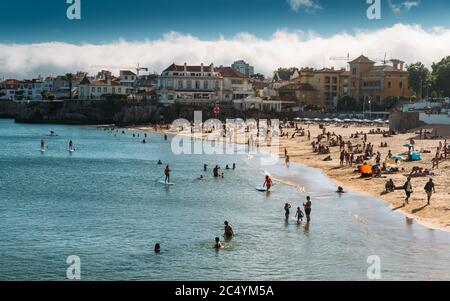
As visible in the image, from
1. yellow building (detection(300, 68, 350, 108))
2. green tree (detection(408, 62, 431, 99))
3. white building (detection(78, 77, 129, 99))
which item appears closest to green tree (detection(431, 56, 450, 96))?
green tree (detection(408, 62, 431, 99))

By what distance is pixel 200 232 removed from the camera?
94.1 feet

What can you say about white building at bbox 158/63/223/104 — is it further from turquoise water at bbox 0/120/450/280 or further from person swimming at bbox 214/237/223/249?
person swimming at bbox 214/237/223/249

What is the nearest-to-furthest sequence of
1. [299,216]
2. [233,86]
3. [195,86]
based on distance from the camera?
[299,216], [195,86], [233,86]

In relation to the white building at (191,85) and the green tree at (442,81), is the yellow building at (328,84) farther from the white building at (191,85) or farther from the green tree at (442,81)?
the white building at (191,85)

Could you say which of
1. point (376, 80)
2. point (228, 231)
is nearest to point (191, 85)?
point (376, 80)

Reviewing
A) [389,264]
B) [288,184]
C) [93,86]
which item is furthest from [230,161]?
[93,86]

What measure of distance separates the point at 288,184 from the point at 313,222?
13.6 m

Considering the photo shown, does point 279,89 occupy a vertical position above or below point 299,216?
above

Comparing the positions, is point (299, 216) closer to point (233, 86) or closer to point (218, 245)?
point (218, 245)

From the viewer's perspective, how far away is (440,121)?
73.3m

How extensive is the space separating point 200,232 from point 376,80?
89.8 metres

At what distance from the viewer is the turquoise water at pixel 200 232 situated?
22.4 m

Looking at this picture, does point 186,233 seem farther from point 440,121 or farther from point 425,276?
point 440,121
